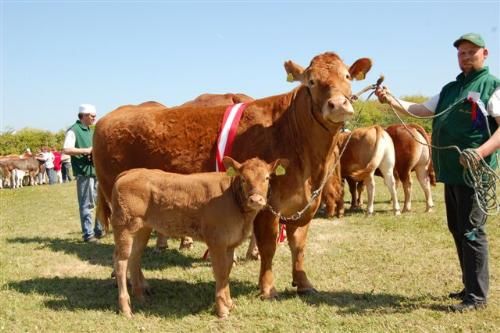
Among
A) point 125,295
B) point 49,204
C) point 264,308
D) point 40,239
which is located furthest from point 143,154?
point 49,204

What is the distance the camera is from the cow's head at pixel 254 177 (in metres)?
4.23

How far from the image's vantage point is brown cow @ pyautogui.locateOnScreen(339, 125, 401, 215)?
10.7 meters

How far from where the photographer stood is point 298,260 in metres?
5.42

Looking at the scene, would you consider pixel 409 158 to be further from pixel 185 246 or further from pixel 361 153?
pixel 185 246

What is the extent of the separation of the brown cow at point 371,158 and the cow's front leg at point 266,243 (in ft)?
19.4

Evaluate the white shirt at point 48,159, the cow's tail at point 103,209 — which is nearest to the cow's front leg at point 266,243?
the cow's tail at point 103,209

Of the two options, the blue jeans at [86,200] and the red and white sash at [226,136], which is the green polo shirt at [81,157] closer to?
the blue jeans at [86,200]

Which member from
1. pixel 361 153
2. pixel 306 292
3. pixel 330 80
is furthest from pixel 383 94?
pixel 361 153

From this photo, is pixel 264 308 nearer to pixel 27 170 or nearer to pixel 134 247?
pixel 134 247

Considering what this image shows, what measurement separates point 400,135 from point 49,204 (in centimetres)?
1123

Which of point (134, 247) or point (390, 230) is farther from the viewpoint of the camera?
point (390, 230)

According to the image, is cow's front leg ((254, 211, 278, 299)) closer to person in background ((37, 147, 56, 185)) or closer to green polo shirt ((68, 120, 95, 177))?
green polo shirt ((68, 120, 95, 177))

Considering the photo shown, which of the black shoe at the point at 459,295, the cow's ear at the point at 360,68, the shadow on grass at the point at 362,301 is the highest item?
the cow's ear at the point at 360,68

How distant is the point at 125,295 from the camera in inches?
189
